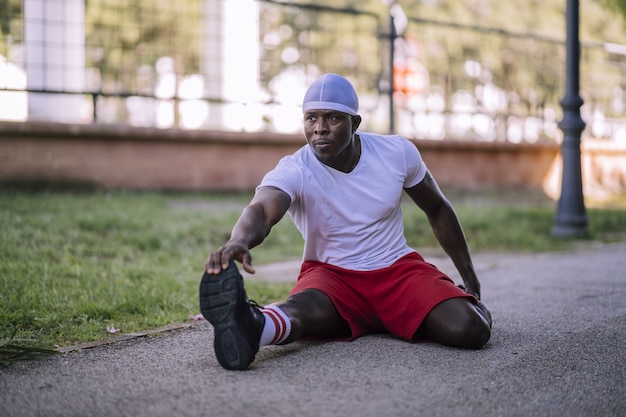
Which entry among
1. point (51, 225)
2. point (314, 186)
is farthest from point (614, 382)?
point (51, 225)

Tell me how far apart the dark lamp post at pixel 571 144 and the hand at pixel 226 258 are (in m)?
6.50

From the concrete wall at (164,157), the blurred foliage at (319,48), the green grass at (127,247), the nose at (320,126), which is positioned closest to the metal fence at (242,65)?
the blurred foliage at (319,48)

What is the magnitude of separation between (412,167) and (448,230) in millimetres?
449

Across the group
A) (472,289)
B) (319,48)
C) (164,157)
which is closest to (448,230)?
(472,289)

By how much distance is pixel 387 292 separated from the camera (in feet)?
12.9

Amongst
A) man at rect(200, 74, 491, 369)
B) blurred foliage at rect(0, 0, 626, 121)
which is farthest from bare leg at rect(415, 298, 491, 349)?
blurred foliage at rect(0, 0, 626, 121)

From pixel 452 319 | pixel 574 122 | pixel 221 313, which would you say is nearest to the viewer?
pixel 221 313

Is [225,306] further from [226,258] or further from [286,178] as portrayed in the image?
[286,178]

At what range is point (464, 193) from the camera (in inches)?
487

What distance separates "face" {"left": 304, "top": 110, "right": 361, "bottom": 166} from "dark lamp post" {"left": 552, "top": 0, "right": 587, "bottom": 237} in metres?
5.65

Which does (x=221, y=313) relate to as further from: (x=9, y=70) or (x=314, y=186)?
(x=9, y=70)

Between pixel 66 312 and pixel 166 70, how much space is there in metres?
6.94

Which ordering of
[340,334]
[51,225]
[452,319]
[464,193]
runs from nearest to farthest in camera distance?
1. [452,319]
2. [340,334]
3. [51,225]
4. [464,193]

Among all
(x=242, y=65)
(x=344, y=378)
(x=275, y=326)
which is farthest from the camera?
(x=242, y=65)
